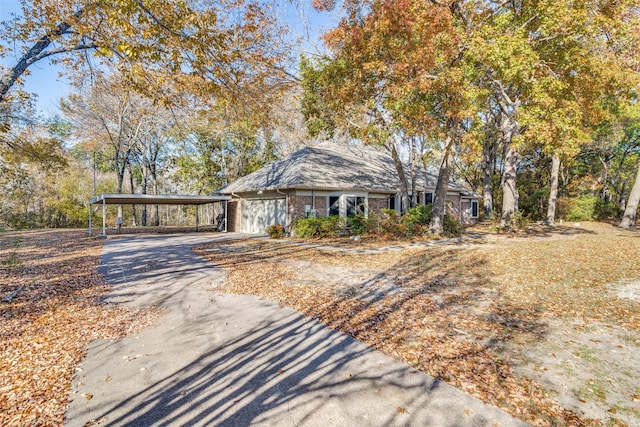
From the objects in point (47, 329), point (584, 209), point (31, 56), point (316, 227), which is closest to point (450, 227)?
point (316, 227)

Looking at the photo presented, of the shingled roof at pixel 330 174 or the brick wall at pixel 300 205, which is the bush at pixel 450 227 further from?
the brick wall at pixel 300 205

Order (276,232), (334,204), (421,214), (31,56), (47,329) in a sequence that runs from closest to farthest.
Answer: (47,329), (31,56), (276,232), (421,214), (334,204)

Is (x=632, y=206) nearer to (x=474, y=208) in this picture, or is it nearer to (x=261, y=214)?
(x=474, y=208)

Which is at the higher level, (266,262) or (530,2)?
(530,2)

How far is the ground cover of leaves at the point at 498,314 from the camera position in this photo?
3.06 meters

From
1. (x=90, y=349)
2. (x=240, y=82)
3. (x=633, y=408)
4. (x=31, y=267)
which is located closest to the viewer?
(x=633, y=408)

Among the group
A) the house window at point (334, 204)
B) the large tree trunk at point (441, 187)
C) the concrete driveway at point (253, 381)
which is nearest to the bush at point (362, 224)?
the house window at point (334, 204)

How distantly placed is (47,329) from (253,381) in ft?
11.6

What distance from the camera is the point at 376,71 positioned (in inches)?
441

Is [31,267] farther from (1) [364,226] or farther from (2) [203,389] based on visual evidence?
(1) [364,226]

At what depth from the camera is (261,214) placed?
63.7 feet

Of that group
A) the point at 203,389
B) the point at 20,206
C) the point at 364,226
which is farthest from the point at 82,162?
the point at 203,389

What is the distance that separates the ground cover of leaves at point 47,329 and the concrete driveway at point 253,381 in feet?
0.71

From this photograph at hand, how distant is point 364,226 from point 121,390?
45.1ft
